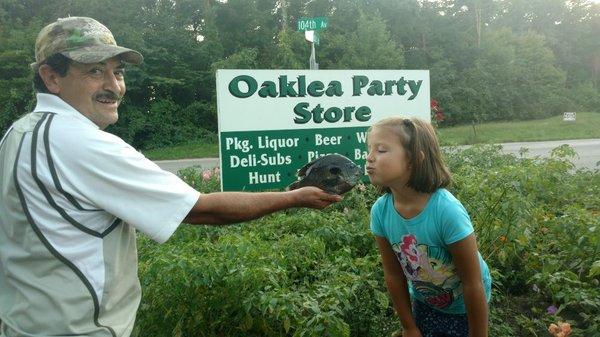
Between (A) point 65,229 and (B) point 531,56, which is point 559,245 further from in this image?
(B) point 531,56

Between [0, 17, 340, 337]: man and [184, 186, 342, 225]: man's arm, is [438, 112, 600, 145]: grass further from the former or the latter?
[0, 17, 340, 337]: man

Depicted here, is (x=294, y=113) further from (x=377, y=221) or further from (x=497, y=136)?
(x=497, y=136)

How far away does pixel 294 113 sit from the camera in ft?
18.3

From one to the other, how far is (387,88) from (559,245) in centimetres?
289

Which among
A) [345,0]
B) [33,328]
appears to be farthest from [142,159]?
[345,0]

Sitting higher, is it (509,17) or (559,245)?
(509,17)

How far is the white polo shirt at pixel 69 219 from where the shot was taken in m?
1.57

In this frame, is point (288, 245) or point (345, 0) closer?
point (288, 245)

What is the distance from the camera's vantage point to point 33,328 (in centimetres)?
159

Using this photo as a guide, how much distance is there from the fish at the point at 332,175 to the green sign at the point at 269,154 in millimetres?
3077

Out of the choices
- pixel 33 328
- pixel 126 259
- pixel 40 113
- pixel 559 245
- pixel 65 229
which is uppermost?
pixel 40 113

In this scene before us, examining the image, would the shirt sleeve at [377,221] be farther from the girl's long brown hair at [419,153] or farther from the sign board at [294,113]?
the sign board at [294,113]

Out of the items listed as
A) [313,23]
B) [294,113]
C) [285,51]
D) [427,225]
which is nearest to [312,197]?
[427,225]

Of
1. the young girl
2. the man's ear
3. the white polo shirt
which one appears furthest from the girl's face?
the man's ear
